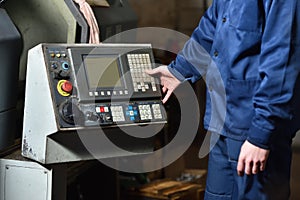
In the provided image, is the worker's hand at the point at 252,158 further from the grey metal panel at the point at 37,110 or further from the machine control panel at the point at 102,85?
the grey metal panel at the point at 37,110

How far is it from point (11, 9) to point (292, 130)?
1096mm

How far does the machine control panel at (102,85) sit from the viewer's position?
166 centimetres

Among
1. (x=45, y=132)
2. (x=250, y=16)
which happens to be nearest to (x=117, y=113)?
(x=45, y=132)

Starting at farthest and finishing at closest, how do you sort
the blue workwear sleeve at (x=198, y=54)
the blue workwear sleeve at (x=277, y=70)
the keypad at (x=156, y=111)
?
the blue workwear sleeve at (x=198, y=54) → the keypad at (x=156, y=111) → the blue workwear sleeve at (x=277, y=70)

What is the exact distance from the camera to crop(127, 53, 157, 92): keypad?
1803 mm

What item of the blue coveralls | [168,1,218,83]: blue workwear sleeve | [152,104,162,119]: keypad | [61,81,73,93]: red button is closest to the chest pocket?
the blue coveralls

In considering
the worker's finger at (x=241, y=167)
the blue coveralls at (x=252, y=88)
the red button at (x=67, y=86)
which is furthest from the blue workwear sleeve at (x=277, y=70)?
the red button at (x=67, y=86)

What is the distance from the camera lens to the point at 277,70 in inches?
61.8

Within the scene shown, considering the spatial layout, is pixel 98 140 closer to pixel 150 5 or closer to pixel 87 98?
pixel 87 98

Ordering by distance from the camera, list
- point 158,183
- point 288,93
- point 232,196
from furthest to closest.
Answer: point 158,183, point 232,196, point 288,93

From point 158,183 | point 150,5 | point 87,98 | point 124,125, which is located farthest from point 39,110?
point 150,5

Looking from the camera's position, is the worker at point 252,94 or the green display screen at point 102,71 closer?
the worker at point 252,94

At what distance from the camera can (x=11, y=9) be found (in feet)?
6.77

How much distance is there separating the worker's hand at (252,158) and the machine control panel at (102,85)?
0.97 feet
